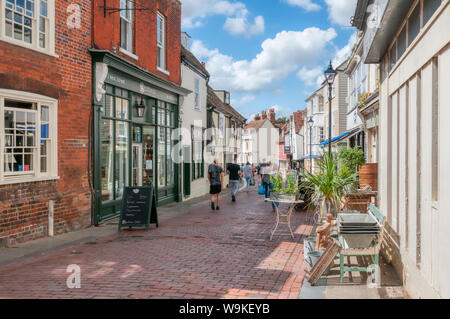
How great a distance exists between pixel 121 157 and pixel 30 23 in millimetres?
4967

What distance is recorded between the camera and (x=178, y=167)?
1855 centimetres

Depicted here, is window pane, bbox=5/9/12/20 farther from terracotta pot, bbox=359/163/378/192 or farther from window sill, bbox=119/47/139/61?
terracotta pot, bbox=359/163/378/192

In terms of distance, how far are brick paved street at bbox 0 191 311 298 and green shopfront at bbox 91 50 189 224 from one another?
89.2 inches

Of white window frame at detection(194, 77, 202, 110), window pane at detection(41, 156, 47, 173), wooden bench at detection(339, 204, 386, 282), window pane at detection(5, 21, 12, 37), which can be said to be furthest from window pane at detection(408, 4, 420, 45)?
white window frame at detection(194, 77, 202, 110)

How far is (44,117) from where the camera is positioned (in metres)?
9.64

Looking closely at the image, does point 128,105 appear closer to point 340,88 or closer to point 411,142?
point 411,142

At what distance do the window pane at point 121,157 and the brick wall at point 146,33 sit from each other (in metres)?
2.20

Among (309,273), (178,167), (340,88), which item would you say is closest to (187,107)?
(178,167)

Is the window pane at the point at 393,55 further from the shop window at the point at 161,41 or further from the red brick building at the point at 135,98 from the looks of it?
the shop window at the point at 161,41

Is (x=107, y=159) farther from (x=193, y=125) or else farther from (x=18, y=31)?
(x=193, y=125)

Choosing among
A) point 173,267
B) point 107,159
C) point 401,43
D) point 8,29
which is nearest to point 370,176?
point 401,43

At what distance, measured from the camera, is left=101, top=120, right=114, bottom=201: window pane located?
11.9 metres

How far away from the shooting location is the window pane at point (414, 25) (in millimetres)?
5239

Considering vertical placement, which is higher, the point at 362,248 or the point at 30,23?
the point at 30,23
